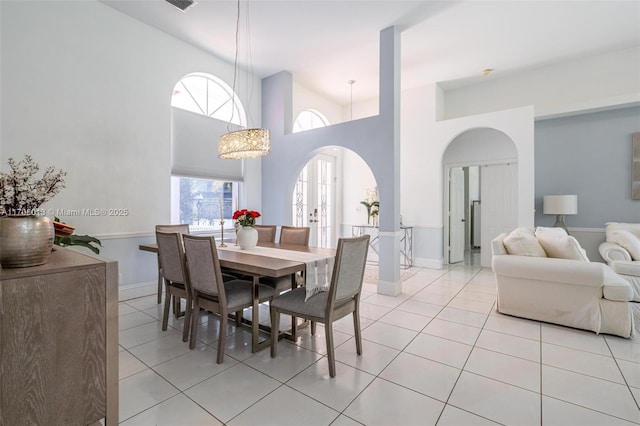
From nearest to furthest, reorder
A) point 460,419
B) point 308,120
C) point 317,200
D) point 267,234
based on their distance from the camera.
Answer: point 460,419
point 267,234
point 308,120
point 317,200

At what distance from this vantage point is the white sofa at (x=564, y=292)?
8.51 feet

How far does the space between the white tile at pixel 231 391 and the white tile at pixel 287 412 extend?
0.19 feet

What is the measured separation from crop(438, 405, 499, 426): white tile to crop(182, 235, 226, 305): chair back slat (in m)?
1.58

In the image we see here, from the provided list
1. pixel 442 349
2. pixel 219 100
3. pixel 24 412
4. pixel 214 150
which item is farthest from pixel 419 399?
pixel 219 100

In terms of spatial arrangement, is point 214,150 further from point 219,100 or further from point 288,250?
point 288,250

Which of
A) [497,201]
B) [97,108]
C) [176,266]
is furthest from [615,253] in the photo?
[97,108]

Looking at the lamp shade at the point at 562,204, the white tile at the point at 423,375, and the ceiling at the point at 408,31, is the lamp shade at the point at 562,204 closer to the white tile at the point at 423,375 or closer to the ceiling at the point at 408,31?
the ceiling at the point at 408,31

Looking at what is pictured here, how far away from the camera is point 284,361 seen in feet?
7.38

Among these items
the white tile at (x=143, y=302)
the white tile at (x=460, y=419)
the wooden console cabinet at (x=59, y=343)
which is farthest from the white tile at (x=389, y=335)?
the white tile at (x=143, y=302)

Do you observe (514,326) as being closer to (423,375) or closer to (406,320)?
(406,320)

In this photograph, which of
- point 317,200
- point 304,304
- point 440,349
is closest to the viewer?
point 304,304

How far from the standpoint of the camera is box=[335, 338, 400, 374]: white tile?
7.14 ft

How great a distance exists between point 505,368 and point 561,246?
1637mm

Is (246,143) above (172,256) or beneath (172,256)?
above
